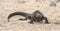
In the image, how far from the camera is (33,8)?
1094cm

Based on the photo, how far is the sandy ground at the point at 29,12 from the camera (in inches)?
298

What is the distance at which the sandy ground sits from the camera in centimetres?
757

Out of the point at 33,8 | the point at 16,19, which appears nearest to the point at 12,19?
the point at 16,19

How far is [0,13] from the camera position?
9820 millimetres

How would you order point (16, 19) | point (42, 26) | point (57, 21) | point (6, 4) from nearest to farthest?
point (42, 26), point (57, 21), point (16, 19), point (6, 4)

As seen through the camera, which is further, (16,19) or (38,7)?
(38,7)

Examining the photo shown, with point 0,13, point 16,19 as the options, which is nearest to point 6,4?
point 0,13

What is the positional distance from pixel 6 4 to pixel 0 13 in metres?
2.25

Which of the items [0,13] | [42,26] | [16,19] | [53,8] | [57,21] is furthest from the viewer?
[53,8]

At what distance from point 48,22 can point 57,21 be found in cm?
23

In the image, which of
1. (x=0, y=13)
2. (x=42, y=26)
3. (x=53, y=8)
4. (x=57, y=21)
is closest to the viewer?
(x=42, y=26)

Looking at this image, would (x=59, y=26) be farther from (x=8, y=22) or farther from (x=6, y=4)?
(x=6, y=4)

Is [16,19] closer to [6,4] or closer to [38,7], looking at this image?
[38,7]

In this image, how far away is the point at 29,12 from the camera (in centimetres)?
995
